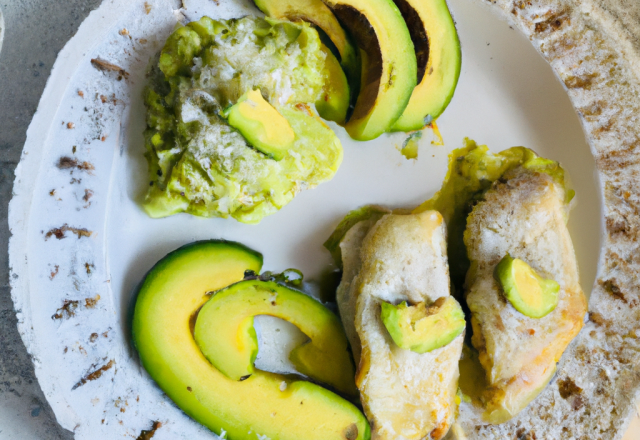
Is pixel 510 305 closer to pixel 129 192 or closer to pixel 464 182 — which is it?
pixel 464 182

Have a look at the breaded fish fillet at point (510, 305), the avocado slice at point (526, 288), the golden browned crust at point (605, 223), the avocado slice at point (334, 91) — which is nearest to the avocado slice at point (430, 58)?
the avocado slice at point (334, 91)

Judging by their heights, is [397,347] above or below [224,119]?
below

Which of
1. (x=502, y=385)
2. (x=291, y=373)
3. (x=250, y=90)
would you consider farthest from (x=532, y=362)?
(x=250, y=90)

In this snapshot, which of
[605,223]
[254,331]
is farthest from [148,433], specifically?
[605,223]

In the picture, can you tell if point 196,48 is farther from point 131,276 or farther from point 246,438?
point 246,438

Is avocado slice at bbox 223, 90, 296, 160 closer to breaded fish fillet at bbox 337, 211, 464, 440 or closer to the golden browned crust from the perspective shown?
breaded fish fillet at bbox 337, 211, 464, 440
